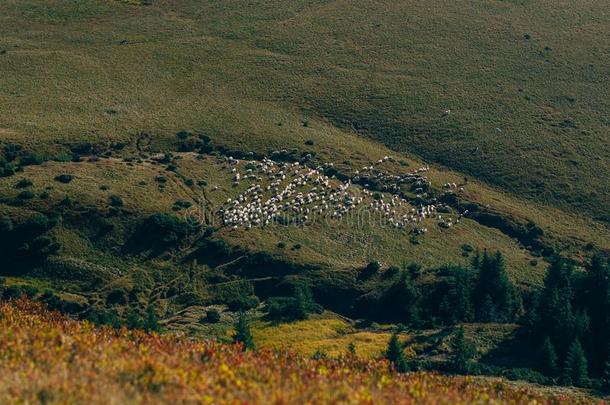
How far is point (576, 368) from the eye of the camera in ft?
208

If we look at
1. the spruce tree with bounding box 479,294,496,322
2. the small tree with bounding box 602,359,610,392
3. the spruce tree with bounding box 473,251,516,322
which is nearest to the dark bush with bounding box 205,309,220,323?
the spruce tree with bounding box 473,251,516,322

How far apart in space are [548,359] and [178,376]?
150ft

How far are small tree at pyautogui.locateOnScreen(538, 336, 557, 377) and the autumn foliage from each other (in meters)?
32.4

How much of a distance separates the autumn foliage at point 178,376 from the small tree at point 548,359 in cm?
3244

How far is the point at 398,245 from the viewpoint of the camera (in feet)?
309

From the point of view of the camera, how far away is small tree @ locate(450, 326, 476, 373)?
61.9 metres

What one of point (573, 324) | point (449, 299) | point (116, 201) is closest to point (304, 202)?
point (116, 201)

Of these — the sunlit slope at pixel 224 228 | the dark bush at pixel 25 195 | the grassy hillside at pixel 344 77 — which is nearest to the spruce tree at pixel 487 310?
the sunlit slope at pixel 224 228

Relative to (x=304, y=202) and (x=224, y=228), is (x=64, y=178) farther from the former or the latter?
(x=304, y=202)

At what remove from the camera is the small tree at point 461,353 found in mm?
61938

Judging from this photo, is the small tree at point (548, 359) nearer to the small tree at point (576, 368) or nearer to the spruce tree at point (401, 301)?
the small tree at point (576, 368)

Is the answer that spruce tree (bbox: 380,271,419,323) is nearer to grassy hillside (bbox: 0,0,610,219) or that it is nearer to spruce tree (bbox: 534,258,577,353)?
spruce tree (bbox: 534,258,577,353)

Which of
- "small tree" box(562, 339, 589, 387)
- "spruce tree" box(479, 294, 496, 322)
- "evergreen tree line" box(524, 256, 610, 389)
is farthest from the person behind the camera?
"spruce tree" box(479, 294, 496, 322)

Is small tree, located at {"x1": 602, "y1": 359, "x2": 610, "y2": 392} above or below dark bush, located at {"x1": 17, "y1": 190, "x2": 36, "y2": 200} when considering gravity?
A: above
